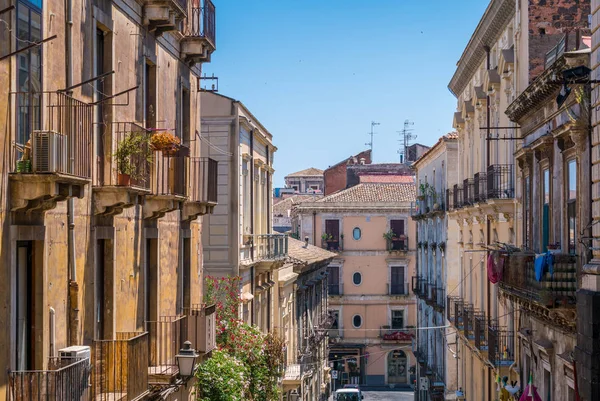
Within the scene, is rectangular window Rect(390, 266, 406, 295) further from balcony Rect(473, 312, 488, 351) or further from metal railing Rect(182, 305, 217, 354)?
metal railing Rect(182, 305, 217, 354)

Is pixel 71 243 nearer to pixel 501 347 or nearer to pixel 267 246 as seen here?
pixel 501 347

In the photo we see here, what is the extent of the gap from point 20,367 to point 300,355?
29.9 metres

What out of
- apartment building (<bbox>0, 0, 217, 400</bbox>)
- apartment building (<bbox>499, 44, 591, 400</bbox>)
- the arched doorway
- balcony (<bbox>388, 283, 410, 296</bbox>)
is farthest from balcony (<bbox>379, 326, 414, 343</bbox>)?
apartment building (<bbox>0, 0, 217, 400</bbox>)

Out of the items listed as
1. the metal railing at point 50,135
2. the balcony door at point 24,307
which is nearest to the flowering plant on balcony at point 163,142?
the metal railing at point 50,135

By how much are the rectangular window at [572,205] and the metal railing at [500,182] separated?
691 cm

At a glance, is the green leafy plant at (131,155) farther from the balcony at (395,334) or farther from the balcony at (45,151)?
the balcony at (395,334)

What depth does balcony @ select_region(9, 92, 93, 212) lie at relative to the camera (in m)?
9.26

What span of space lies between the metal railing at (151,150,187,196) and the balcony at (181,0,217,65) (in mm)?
2640

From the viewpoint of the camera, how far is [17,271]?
986 cm

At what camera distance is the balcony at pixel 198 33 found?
1741cm

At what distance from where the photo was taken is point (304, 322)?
42.5 metres

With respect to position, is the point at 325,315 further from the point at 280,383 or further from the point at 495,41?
the point at 495,41

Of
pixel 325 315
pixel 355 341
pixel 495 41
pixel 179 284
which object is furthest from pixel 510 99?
pixel 355 341

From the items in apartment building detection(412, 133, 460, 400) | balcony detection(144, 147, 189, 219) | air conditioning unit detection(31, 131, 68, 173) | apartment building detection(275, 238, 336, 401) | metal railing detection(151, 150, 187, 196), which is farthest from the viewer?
apartment building detection(412, 133, 460, 400)
